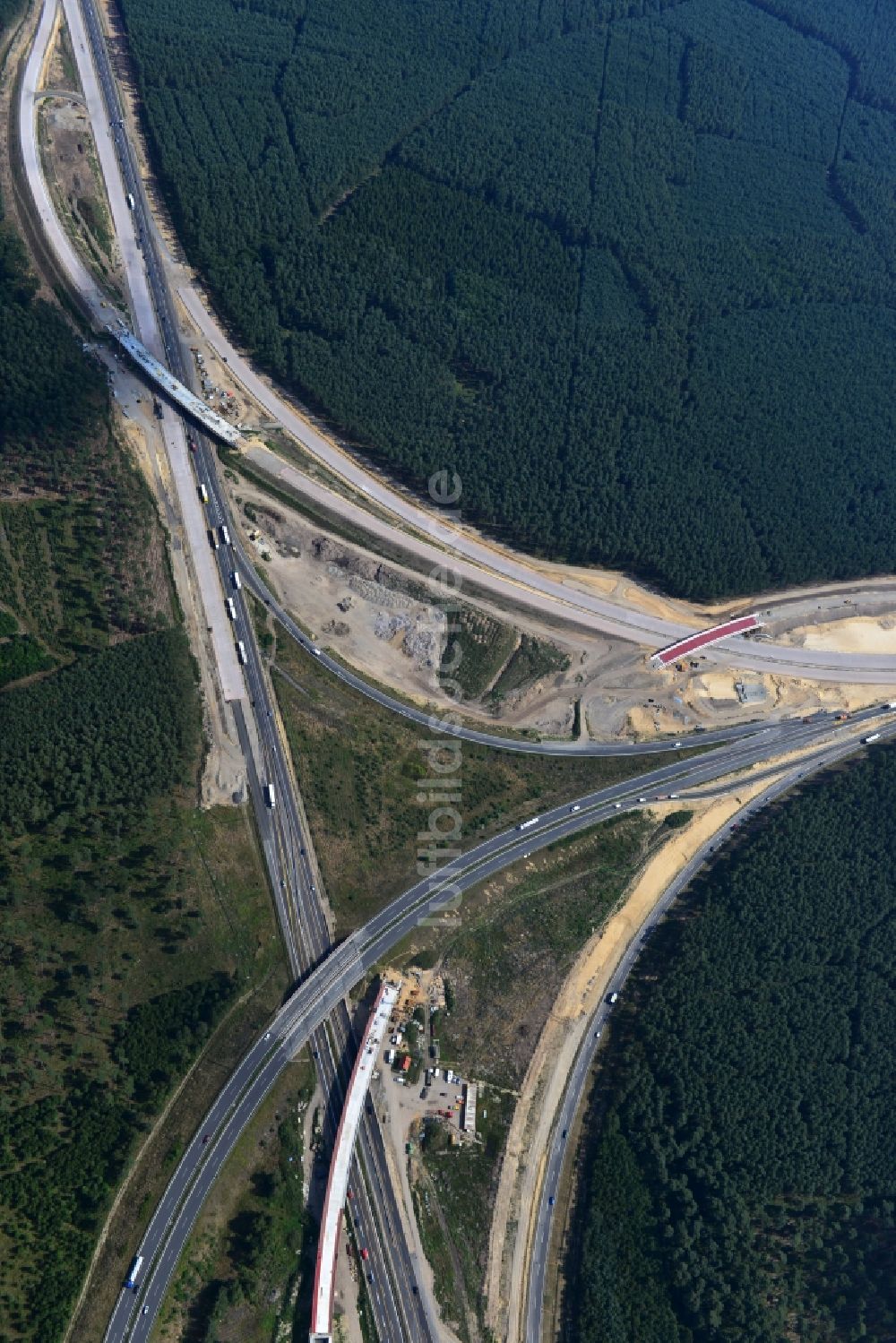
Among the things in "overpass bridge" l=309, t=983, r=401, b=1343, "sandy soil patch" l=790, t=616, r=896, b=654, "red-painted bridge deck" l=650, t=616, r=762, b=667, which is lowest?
"overpass bridge" l=309, t=983, r=401, b=1343

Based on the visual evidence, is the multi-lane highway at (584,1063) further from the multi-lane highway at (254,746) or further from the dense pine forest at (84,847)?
the dense pine forest at (84,847)

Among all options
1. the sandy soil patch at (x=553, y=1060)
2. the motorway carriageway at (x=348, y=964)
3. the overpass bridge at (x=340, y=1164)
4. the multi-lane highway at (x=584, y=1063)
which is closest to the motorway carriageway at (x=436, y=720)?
the motorway carriageway at (x=348, y=964)

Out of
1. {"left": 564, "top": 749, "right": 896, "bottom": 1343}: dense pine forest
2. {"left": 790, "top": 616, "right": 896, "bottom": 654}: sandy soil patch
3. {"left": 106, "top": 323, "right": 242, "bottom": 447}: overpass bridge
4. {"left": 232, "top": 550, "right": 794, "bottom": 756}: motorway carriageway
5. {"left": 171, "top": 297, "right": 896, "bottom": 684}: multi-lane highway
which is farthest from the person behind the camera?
{"left": 790, "top": 616, "right": 896, "bottom": 654}: sandy soil patch

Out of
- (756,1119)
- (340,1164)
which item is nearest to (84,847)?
(340,1164)

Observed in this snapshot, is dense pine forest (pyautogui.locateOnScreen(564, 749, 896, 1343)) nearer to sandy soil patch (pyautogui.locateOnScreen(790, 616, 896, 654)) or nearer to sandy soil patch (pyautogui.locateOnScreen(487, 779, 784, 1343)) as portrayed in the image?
sandy soil patch (pyautogui.locateOnScreen(487, 779, 784, 1343))

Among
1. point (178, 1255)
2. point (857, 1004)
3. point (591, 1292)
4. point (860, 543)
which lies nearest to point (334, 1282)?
point (178, 1255)

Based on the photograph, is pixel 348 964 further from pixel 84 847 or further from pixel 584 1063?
pixel 84 847

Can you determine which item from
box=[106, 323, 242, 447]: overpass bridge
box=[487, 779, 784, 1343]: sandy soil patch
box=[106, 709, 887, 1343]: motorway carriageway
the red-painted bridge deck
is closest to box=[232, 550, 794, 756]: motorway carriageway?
box=[106, 709, 887, 1343]: motorway carriageway
